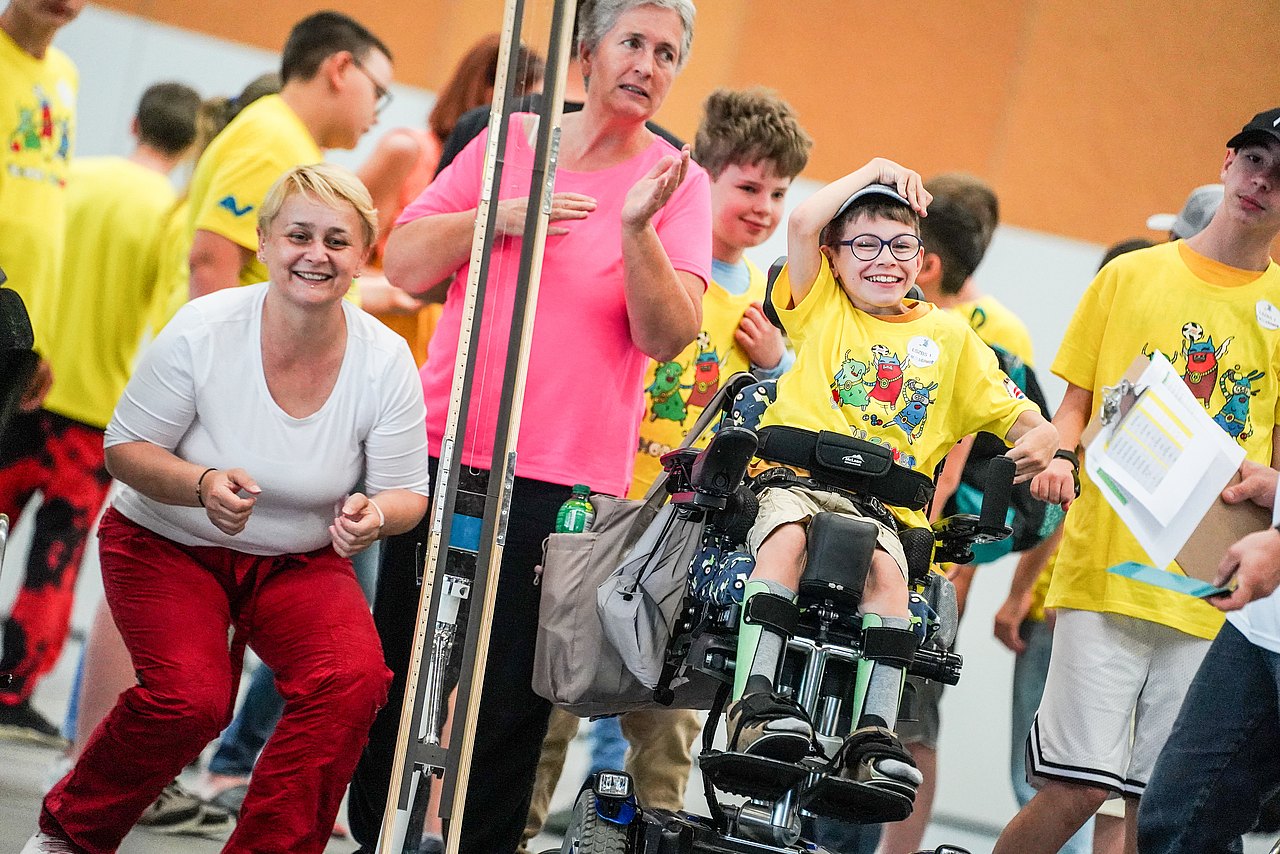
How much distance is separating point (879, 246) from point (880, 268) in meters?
0.04

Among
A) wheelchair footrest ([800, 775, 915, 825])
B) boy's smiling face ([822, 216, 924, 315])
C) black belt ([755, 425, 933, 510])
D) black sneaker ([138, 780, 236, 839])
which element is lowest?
black sneaker ([138, 780, 236, 839])

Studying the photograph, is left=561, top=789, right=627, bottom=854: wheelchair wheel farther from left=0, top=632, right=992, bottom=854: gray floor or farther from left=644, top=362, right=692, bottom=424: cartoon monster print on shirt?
left=644, top=362, right=692, bottom=424: cartoon monster print on shirt

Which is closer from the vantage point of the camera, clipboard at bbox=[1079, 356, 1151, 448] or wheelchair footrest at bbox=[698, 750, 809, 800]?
wheelchair footrest at bbox=[698, 750, 809, 800]

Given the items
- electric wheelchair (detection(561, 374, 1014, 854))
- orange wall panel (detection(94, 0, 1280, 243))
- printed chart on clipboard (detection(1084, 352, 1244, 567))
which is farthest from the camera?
orange wall panel (detection(94, 0, 1280, 243))

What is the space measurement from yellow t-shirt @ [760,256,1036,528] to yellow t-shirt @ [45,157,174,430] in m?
2.02

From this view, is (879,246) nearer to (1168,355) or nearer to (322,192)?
(1168,355)

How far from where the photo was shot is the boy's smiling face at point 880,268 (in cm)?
264

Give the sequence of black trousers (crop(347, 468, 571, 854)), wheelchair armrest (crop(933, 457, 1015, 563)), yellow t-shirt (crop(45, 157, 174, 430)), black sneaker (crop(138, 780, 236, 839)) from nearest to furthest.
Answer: wheelchair armrest (crop(933, 457, 1015, 563)) → black trousers (crop(347, 468, 571, 854)) → black sneaker (crop(138, 780, 236, 839)) → yellow t-shirt (crop(45, 157, 174, 430))

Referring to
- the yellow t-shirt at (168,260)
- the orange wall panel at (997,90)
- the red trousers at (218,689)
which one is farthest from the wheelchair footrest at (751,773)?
the yellow t-shirt at (168,260)

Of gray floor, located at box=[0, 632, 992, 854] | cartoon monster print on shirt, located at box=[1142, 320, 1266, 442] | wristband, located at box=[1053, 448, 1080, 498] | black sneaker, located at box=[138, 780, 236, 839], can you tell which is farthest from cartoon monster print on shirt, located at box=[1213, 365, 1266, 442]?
black sneaker, located at box=[138, 780, 236, 839]

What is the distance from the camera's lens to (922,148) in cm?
421

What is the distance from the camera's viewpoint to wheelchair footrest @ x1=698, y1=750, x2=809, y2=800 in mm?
2096

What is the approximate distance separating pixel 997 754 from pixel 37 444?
3096mm

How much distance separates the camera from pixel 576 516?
2.65m
